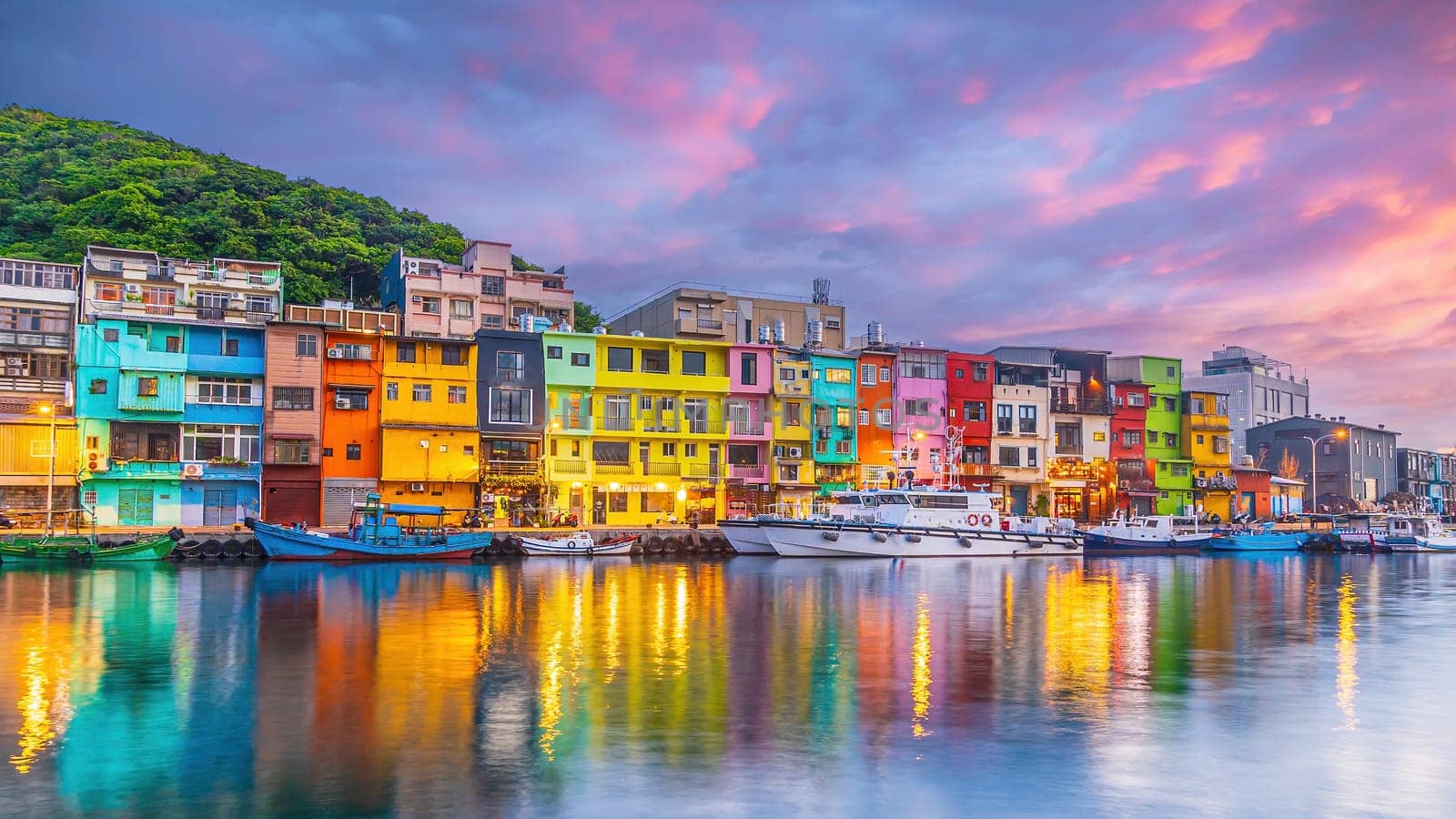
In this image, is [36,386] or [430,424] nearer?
[36,386]

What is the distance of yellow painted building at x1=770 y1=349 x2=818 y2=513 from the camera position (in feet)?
235

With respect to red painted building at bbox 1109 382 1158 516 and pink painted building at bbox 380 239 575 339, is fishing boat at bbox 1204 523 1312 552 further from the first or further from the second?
pink painted building at bbox 380 239 575 339

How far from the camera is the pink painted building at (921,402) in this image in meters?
77.4

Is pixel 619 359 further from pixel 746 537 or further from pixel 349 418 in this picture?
pixel 349 418

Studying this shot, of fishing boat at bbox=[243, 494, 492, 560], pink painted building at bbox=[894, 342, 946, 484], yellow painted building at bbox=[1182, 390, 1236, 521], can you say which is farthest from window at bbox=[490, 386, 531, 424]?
yellow painted building at bbox=[1182, 390, 1236, 521]

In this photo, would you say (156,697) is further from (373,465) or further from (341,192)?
(341,192)

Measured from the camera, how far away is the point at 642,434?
222 feet

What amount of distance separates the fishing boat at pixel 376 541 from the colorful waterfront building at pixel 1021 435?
4234 cm

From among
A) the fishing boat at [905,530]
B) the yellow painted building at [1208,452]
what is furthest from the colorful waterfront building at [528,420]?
the yellow painted building at [1208,452]

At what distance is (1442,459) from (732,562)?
Result: 11662 centimetres

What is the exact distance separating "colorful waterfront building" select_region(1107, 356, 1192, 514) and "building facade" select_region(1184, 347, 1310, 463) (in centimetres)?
2323

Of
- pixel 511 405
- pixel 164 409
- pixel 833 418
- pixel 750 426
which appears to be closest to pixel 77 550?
pixel 164 409

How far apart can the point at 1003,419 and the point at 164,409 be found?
55.4 m

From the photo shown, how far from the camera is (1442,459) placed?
5236 inches
